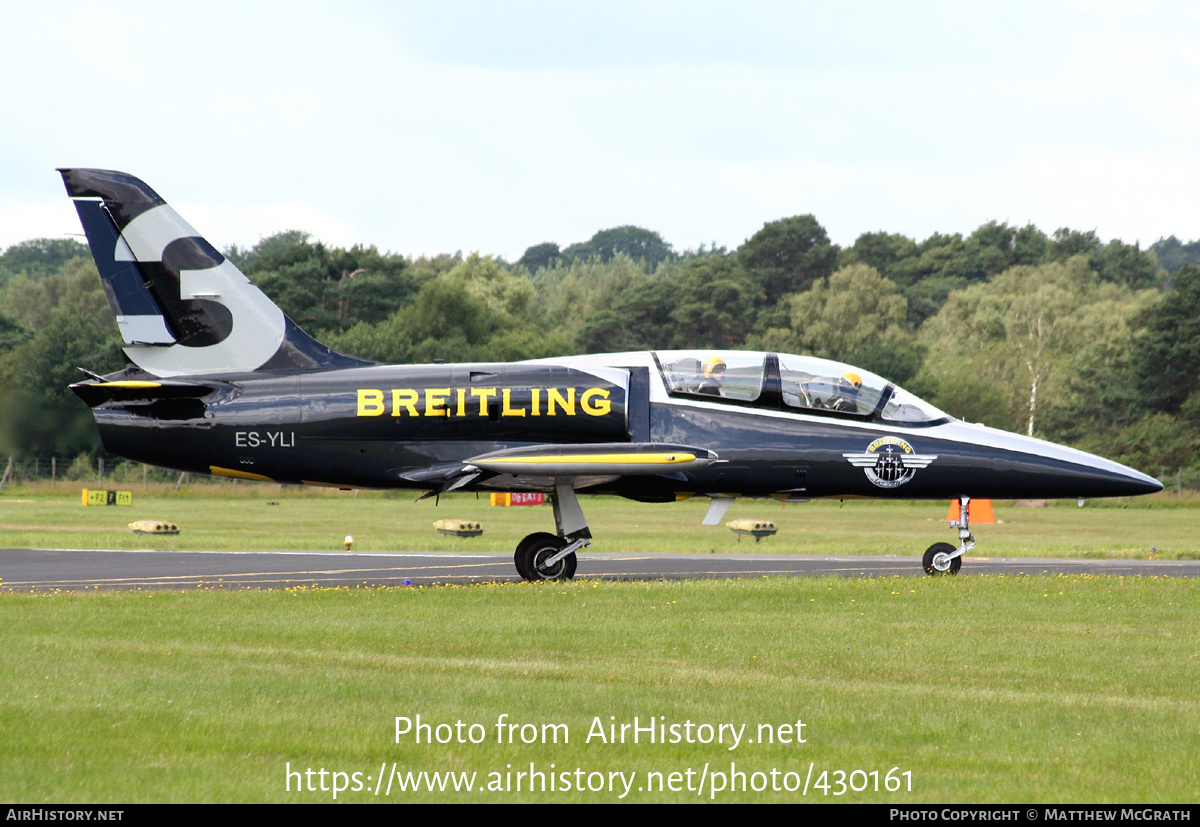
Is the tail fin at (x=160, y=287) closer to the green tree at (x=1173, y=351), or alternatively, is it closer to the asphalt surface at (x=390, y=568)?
the asphalt surface at (x=390, y=568)

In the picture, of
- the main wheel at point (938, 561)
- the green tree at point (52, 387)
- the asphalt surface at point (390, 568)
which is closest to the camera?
the asphalt surface at point (390, 568)

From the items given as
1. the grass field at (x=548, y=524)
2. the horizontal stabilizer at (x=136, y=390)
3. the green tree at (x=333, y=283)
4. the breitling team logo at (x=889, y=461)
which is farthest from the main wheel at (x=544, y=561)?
the green tree at (x=333, y=283)

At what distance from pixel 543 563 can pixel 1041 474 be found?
7245 millimetres

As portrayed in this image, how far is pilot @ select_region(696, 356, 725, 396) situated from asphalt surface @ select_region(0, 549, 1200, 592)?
3179 mm

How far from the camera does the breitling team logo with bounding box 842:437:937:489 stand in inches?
746

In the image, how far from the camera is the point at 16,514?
46281 millimetres

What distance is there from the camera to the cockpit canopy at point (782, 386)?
1902cm

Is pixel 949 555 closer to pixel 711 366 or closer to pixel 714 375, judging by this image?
pixel 714 375

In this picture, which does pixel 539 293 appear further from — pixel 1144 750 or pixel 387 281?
pixel 1144 750

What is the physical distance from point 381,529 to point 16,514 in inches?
537

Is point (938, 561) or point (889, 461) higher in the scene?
point (889, 461)

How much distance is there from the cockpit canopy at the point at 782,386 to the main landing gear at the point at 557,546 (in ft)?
7.14

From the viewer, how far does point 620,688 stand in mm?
10094

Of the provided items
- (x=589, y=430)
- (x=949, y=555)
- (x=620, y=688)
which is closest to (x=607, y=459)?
(x=589, y=430)
